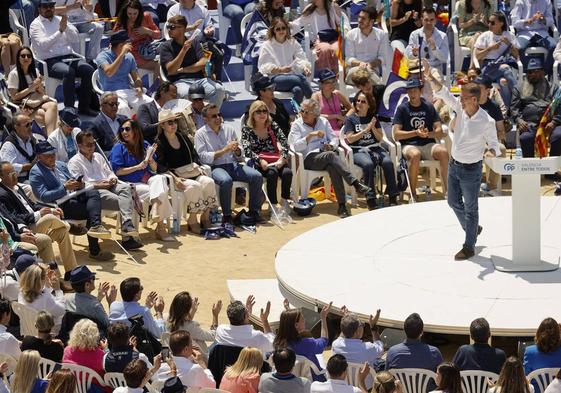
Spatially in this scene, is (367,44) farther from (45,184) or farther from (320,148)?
(45,184)

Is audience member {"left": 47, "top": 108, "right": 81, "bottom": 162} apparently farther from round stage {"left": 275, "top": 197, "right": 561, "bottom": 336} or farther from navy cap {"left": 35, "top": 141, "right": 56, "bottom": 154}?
round stage {"left": 275, "top": 197, "right": 561, "bottom": 336}

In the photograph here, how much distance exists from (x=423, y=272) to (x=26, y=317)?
356 centimetres

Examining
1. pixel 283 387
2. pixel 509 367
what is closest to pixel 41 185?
pixel 283 387

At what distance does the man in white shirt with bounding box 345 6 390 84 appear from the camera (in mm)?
19906

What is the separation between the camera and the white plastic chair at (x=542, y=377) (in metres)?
10.8

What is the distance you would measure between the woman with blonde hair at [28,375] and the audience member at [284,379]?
1566 millimetres

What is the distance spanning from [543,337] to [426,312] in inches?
75.6

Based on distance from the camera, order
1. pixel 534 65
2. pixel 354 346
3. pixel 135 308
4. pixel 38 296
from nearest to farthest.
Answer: pixel 354 346
pixel 135 308
pixel 38 296
pixel 534 65

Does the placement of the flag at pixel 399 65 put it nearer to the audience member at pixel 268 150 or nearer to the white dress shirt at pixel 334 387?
the audience member at pixel 268 150

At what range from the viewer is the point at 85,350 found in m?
11.3

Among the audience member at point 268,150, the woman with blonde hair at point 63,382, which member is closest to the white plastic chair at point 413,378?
the woman with blonde hair at point 63,382

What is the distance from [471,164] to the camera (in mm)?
13523

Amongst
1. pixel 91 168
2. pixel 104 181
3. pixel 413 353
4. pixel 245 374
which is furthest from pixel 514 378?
pixel 91 168

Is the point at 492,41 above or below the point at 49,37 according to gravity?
below
